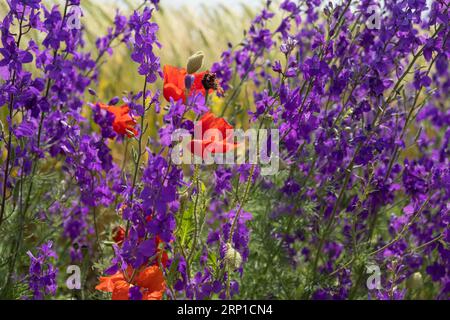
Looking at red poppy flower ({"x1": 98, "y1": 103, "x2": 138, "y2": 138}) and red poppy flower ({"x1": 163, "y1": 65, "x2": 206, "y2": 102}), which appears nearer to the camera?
red poppy flower ({"x1": 163, "y1": 65, "x2": 206, "y2": 102})

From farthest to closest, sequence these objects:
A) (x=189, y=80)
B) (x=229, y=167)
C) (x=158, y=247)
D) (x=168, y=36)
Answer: (x=168, y=36) → (x=229, y=167) → (x=158, y=247) → (x=189, y=80)

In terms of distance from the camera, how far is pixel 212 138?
1458 millimetres

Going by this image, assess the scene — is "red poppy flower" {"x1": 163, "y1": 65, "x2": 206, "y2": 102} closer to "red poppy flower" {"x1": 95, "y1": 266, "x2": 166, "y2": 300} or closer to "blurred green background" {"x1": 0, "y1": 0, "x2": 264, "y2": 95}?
"red poppy flower" {"x1": 95, "y1": 266, "x2": 166, "y2": 300}

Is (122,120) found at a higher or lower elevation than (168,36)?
lower

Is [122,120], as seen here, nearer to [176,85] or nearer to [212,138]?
[176,85]

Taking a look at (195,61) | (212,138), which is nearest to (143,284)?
(212,138)

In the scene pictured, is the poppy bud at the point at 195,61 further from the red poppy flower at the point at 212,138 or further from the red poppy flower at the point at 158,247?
the red poppy flower at the point at 158,247

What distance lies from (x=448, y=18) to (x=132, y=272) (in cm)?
110

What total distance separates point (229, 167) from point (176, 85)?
0.84 m

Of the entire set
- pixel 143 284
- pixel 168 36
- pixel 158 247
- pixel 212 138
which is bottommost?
pixel 143 284

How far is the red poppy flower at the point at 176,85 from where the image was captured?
60.9 inches

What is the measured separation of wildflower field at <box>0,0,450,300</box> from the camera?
1569mm

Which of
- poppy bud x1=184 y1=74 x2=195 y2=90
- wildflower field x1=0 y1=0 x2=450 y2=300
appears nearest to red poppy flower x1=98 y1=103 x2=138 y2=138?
wildflower field x1=0 y1=0 x2=450 y2=300
